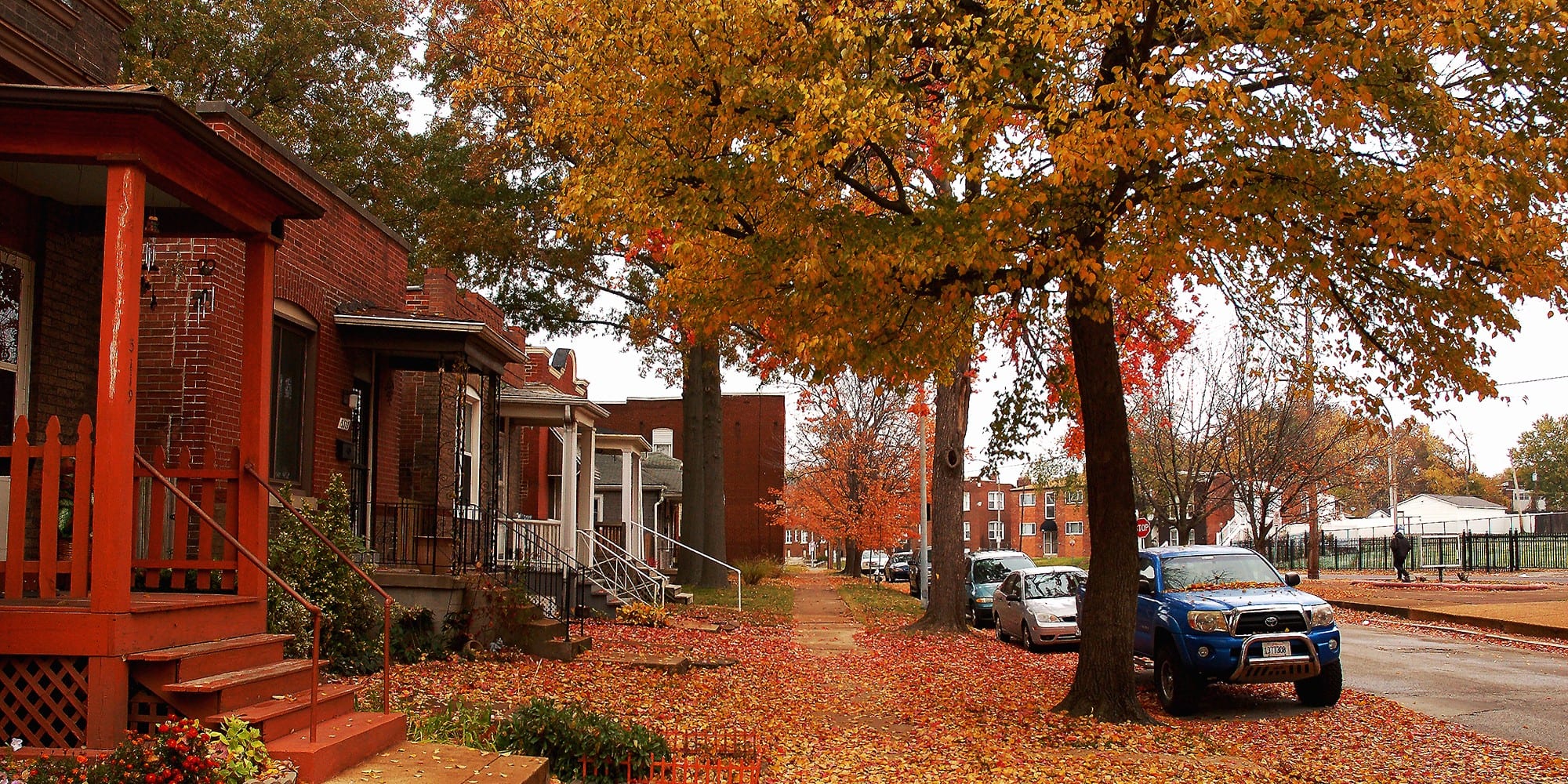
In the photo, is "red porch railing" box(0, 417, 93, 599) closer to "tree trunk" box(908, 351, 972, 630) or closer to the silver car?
the silver car

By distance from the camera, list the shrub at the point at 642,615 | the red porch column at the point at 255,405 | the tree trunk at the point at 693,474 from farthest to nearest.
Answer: the tree trunk at the point at 693,474
the shrub at the point at 642,615
the red porch column at the point at 255,405

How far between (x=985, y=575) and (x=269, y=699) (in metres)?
20.9

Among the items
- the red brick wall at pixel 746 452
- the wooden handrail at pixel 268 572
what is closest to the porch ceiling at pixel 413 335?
the wooden handrail at pixel 268 572

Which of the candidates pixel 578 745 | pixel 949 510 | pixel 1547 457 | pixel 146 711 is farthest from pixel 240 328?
→ pixel 1547 457

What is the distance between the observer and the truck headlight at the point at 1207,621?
1270cm

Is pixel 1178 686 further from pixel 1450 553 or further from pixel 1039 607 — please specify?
pixel 1450 553

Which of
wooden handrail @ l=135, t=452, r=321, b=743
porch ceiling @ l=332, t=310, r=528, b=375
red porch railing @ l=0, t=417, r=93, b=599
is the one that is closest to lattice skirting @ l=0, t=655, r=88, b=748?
red porch railing @ l=0, t=417, r=93, b=599

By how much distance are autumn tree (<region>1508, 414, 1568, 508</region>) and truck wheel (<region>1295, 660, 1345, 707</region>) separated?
3615 inches

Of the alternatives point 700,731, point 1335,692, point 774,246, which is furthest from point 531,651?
point 1335,692

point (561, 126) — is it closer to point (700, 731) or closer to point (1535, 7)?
point (700, 731)

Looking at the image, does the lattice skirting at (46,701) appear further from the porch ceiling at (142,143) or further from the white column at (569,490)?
the white column at (569,490)

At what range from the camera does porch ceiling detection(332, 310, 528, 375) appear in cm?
1462

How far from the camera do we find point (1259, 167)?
10.1 metres

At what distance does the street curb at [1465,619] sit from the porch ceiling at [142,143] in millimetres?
21355
